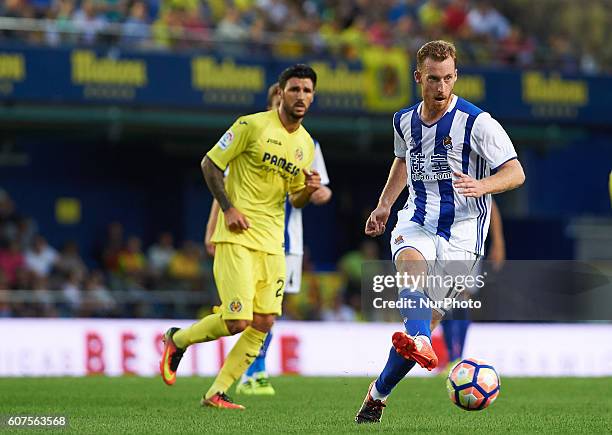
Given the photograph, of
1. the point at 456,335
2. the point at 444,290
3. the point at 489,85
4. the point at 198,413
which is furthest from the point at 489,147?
the point at 489,85

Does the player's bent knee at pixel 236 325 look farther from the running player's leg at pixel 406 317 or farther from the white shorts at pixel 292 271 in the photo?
the white shorts at pixel 292 271

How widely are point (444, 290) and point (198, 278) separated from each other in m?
12.3

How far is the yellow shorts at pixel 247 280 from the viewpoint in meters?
9.07

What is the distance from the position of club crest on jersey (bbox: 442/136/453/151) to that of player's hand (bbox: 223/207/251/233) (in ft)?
6.02

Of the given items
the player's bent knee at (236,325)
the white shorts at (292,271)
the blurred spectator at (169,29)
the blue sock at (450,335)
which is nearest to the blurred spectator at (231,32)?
the blurred spectator at (169,29)

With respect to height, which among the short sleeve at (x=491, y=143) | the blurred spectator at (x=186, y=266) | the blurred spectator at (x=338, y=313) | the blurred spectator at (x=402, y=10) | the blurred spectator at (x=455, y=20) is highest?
the blurred spectator at (x=402, y=10)

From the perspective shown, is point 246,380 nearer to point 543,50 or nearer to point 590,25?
point 543,50

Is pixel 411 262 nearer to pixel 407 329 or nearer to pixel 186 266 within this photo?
pixel 407 329

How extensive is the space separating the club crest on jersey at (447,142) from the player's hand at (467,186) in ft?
2.14

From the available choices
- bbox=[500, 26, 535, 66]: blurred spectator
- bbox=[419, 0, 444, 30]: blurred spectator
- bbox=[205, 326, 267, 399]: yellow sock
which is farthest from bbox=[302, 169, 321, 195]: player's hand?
bbox=[500, 26, 535, 66]: blurred spectator

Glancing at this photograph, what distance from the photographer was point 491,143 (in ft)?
25.4

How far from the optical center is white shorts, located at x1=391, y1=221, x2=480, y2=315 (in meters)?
7.80

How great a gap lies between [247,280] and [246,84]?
11519 millimetres

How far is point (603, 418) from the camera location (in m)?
8.53
